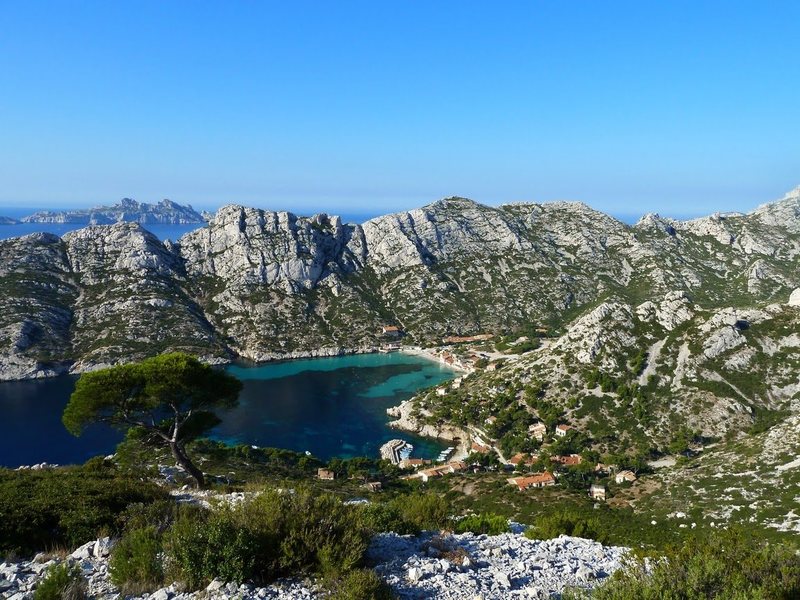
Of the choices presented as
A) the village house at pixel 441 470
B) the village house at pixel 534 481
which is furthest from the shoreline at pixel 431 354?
the village house at pixel 534 481

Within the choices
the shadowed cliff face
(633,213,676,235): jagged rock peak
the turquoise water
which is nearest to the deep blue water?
the turquoise water

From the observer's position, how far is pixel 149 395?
20.9 metres

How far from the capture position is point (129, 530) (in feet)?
32.3

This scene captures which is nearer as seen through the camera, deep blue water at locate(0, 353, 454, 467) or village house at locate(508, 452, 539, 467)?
village house at locate(508, 452, 539, 467)

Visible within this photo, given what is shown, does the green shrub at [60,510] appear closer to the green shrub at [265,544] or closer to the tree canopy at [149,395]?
the green shrub at [265,544]

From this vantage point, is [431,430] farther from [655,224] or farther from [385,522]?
[655,224]

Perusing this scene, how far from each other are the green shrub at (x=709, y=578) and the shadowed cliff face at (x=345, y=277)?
331 ft

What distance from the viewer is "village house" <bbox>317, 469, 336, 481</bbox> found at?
45.6 m

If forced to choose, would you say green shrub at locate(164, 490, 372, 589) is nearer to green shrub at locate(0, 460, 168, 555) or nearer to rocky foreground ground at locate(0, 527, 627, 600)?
rocky foreground ground at locate(0, 527, 627, 600)

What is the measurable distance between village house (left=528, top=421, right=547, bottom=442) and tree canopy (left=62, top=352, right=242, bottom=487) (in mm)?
42399

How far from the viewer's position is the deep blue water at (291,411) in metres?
61.0

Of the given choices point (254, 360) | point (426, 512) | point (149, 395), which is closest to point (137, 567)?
point (426, 512)

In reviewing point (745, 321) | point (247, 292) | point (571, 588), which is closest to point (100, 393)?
point (571, 588)

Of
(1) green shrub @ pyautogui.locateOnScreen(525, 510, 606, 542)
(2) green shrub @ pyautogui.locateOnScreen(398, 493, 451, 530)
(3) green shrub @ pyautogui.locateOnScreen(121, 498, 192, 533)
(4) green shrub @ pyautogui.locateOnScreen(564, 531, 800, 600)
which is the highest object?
(4) green shrub @ pyautogui.locateOnScreen(564, 531, 800, 600)
